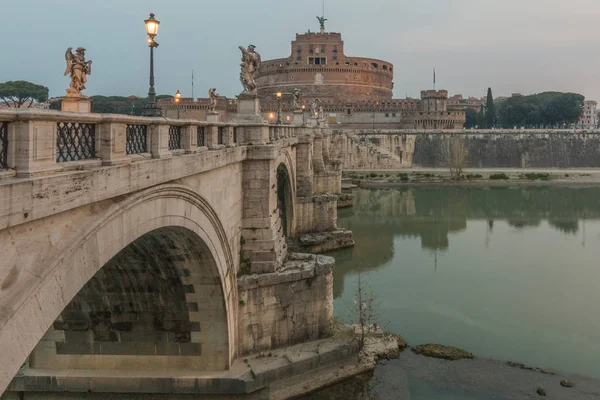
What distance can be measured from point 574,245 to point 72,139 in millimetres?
25601

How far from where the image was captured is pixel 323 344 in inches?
457

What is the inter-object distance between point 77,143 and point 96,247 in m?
0.89

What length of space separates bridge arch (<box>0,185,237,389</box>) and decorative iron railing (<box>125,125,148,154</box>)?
44 centimetres

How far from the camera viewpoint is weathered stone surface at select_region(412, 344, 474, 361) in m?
12.8

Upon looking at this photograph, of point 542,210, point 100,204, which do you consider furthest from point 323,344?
point 542,210

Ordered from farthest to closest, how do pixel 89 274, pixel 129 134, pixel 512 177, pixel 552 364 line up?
A: pixel 512 177 < pixel 552 364 < pixel 129 134 < pixel 89 274

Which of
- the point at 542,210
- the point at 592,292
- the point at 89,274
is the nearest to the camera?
the point at 89,274

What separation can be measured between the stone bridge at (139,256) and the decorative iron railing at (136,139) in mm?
21

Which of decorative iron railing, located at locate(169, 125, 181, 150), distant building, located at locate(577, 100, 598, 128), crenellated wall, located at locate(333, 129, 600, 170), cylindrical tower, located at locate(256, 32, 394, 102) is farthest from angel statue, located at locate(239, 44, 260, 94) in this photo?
distant building, located at locate(577, 100, 598, 128)

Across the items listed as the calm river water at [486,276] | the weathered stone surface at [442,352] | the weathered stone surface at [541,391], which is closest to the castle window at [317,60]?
the calm river water at [486,276]

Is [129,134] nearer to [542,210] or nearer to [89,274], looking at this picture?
[89,274]

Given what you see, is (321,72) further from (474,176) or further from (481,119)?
(474,176)

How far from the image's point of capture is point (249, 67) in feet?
39.8

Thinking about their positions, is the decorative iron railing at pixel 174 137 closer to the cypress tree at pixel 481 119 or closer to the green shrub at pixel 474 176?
the green shrub at pixel 474 176
